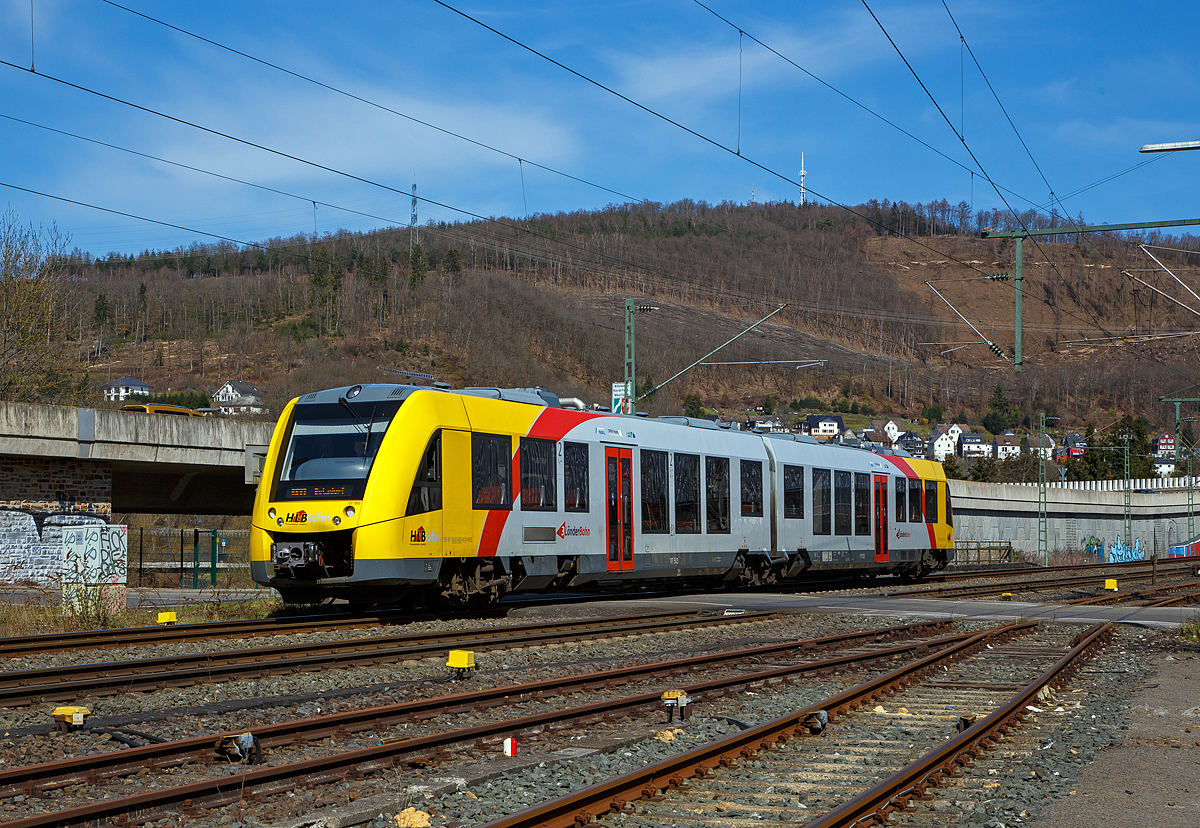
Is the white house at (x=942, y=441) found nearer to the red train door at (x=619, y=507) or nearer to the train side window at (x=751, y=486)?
the train side window at (x=751, y=486)

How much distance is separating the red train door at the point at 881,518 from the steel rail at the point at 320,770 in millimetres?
19354

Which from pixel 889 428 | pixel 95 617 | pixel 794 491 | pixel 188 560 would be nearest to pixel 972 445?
pixel 889 428

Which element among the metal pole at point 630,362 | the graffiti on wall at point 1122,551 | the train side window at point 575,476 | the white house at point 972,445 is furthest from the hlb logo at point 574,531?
the white house at point 972,445

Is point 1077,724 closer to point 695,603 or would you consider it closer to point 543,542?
point 543,542

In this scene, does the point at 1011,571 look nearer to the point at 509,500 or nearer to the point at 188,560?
the point at 509,500

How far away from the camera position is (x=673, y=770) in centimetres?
732

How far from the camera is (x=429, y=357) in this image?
376 feet

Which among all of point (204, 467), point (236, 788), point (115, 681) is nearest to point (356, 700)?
point (115, 681)

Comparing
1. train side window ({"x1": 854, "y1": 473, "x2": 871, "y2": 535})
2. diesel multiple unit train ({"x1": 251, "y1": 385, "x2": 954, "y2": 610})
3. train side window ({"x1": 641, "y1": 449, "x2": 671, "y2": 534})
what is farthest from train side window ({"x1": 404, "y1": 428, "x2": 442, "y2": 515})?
train side window ({"x1": 854, "y1": 473, "x2": 871, "y2": 535})

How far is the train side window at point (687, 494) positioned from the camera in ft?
72.5

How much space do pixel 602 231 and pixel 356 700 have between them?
607ft

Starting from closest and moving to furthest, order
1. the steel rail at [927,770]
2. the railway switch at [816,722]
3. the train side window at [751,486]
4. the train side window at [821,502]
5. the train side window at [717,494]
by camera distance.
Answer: the steel rail at [927,770]
the railway switch at [816,722]
the train side window at [717,494]
the train side window at [751,486]
the train side window at [821,502]

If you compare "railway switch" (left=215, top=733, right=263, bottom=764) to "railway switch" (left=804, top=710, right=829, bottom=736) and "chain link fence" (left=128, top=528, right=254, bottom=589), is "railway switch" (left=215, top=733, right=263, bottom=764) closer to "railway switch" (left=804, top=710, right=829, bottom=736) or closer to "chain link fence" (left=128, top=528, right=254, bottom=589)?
"railway switch" (left=804, top=710, right=829, bottom=736)

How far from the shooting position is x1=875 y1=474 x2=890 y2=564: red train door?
2956 cm
